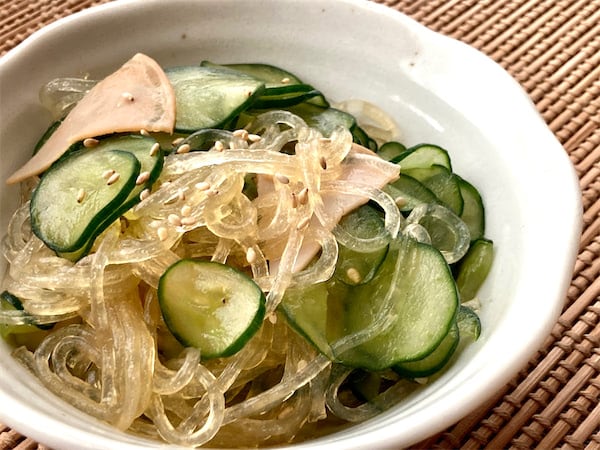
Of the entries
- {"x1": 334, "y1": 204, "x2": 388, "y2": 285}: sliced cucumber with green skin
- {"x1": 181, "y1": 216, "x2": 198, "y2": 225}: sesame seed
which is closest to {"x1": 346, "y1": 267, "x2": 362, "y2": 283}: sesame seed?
{"x1": 334, "y1": 204, "x2": 388, "y2": 285}: sliced cucumber with green skin

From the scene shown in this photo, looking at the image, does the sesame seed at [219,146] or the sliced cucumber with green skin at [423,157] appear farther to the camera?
the sliced cucumber with green skin at [423,157]

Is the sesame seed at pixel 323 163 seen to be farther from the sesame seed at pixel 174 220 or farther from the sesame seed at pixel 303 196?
the sesame seed at pixel 174 220

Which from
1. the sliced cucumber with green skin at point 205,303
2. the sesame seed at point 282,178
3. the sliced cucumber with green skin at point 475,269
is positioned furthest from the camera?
the sliced cucumber with green skin at point 475,269

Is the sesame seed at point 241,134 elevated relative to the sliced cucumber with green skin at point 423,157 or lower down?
elevated

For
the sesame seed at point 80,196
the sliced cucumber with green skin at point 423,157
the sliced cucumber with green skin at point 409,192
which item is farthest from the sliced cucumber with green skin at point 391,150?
the sesame seed at point 80,196

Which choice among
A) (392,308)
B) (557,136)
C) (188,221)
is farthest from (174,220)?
(557,136)

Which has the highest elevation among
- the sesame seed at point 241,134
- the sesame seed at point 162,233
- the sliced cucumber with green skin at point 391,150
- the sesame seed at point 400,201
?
the sesame seed at point 241,134

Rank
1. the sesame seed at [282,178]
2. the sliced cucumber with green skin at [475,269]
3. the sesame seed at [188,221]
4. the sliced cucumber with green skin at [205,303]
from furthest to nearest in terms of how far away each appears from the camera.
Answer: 1. the sliced cucumber with green skin at [475,269]
2. the sesame seed at [282,178]
3. the sesame seed at [188,221]
4. the sliced cucumber with green skin at [205,303]

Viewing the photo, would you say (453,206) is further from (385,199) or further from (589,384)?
(589,384)
